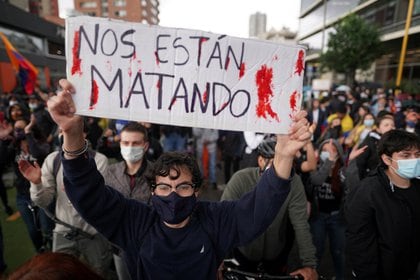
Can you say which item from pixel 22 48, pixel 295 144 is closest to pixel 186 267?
pixel 295 144

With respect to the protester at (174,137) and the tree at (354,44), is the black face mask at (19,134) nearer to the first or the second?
the protester at (174,137)

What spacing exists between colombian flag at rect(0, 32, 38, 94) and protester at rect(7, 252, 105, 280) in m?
6.90

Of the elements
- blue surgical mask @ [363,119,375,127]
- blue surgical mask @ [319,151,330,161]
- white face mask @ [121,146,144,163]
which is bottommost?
blue surgical mask @ [319,151,330,161]

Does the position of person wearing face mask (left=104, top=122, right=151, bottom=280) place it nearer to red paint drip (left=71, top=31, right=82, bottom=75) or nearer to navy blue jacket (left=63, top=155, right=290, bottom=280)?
navy blue jacket (left=63, top=155, right=290, bottom=280)

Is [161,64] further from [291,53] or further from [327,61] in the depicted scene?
[327,61]

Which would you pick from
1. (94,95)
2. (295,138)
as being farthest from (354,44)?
(94,95)

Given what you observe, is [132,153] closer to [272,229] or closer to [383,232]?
[272,229]

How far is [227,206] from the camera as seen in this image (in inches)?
59.0

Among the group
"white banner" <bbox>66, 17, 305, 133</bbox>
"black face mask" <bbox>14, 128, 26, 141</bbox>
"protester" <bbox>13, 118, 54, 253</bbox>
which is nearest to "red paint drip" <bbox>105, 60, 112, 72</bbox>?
"white banner" <bbox>66, 17, 305, 133</bbox>

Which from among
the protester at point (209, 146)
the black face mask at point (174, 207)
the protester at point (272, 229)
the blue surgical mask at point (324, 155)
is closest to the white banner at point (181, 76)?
the black face mask at point (174, 207)

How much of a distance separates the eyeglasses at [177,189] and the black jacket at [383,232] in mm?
1299

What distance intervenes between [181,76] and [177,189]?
0.57 meters

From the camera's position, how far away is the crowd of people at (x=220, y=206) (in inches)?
49.8

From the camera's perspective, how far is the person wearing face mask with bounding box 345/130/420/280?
1.92 metres
